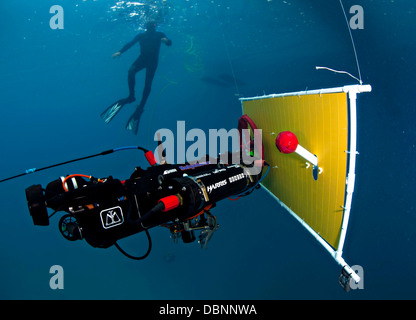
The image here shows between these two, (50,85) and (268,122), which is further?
(50,85)

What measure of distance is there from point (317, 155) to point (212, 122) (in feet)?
52.1

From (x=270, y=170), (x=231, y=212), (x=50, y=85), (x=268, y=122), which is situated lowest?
(x=231, y=212)

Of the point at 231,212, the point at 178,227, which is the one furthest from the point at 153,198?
the point at 231,212

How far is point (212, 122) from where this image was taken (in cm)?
1842

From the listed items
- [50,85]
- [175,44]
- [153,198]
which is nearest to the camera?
[153,198]

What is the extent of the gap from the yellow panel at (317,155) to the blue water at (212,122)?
3.38m

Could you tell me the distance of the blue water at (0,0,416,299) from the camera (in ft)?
19.8

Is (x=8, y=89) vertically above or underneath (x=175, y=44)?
underneath

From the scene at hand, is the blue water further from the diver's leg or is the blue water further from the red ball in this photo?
the red ball

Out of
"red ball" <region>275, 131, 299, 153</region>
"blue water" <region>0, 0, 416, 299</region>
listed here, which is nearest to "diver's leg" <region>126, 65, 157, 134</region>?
"blue water" <region>0, 0, 416, 299</region>

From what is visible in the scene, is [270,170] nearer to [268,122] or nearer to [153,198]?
[268,122]

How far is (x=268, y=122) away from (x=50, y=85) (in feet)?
70.1

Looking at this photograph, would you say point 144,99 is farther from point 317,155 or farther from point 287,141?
point 287,141
